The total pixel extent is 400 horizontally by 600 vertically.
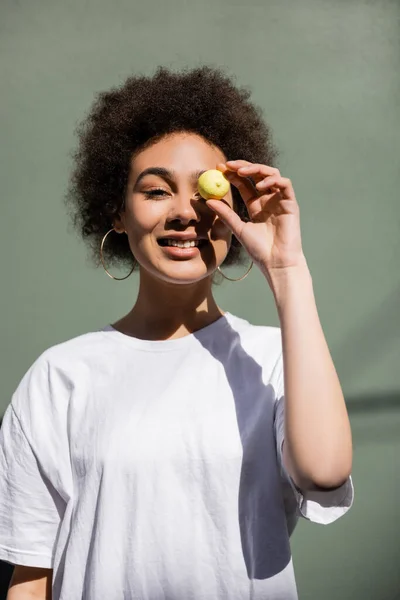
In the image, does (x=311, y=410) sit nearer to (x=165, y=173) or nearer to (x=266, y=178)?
(x=266, y=178)

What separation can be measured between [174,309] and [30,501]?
49 centimetres

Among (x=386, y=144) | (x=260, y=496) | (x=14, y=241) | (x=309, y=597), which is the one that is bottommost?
(x=309, y=597)

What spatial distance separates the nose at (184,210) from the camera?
155 centimetres

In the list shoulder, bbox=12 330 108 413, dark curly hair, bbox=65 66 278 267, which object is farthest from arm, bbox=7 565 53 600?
dark curly hair, bbox=65 66 278 267

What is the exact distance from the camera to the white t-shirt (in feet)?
4.85

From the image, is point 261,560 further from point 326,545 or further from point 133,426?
point 326,545

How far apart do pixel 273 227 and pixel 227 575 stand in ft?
2.11

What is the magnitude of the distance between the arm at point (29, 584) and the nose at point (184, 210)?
77cm

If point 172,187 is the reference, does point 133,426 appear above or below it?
below

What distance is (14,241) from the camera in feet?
8.08

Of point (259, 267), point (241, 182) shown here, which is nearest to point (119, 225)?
point (241, 182)

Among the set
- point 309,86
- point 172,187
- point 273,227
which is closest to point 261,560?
point 273,227

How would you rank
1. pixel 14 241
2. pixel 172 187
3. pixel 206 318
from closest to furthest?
1. pixel 172 187
2. pixel 206 318
3. pixel 14 241

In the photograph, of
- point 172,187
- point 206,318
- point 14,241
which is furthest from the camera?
point 14,241
